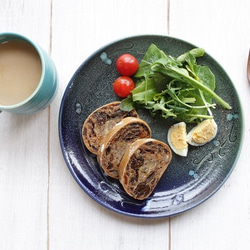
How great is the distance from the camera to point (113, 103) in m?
1.77

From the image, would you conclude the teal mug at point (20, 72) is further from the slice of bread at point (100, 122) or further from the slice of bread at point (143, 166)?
the slice of bread at point (143, 166)

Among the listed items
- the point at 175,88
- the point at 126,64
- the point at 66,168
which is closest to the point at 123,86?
the point at 126,64

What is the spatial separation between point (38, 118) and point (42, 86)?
1.00ft

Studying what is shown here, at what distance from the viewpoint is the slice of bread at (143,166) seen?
5.54 feet

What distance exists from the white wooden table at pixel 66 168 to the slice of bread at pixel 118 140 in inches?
8.4

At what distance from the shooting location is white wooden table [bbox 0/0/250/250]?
184 centimetres

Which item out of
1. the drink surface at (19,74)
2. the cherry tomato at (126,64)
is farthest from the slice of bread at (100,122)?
the drink surface at (19,74)

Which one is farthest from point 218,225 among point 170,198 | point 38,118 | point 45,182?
point 38,118

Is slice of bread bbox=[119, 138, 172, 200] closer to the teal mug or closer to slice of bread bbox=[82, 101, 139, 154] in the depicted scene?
slice of bread bbox=[82, 101, 139, 154]

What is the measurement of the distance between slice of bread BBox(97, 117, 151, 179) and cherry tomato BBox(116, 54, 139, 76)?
0.70 feet

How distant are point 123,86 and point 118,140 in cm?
24

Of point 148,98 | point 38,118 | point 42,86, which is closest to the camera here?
point 42,86

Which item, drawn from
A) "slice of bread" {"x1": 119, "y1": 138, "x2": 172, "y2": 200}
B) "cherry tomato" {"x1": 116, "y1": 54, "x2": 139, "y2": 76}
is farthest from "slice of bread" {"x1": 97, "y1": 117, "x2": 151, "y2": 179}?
"cherry tomato" {"x1": 116, "y1": 54, "x2": 139, "y2": 76}

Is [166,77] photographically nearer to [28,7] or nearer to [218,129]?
[218,129]
